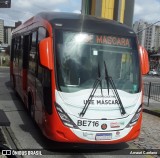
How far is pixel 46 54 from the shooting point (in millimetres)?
6484

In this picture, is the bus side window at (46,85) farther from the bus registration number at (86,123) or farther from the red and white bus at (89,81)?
the bus registration number at (86,123)

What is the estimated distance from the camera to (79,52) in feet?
22.2

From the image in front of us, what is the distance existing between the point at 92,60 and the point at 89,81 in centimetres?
44

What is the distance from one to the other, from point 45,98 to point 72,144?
109 centimetres

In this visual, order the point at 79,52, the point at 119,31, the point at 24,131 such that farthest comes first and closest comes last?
the point at 24,131
the point at 119,31
the point at 79,52

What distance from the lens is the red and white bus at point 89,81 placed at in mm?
6383

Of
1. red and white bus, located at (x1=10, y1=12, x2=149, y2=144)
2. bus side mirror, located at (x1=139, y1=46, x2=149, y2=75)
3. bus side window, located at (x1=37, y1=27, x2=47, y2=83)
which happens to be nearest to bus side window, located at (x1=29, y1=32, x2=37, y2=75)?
bus side window, located at (x1=37, y1=27, x2=47, y2=83)

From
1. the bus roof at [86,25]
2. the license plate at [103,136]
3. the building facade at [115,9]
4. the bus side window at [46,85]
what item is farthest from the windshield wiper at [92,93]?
the building facade at [115,9]

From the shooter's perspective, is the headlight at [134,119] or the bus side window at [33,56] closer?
the headlight at [134,119]

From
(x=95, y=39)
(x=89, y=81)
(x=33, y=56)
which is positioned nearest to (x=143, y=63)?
(x=95, y=39)

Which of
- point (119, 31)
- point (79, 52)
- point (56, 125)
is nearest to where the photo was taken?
point (56, 125)

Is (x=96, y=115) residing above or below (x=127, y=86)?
below

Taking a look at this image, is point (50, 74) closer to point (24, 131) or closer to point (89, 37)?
point (89, 37)

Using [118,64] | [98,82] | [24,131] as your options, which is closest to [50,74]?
[98,82]
